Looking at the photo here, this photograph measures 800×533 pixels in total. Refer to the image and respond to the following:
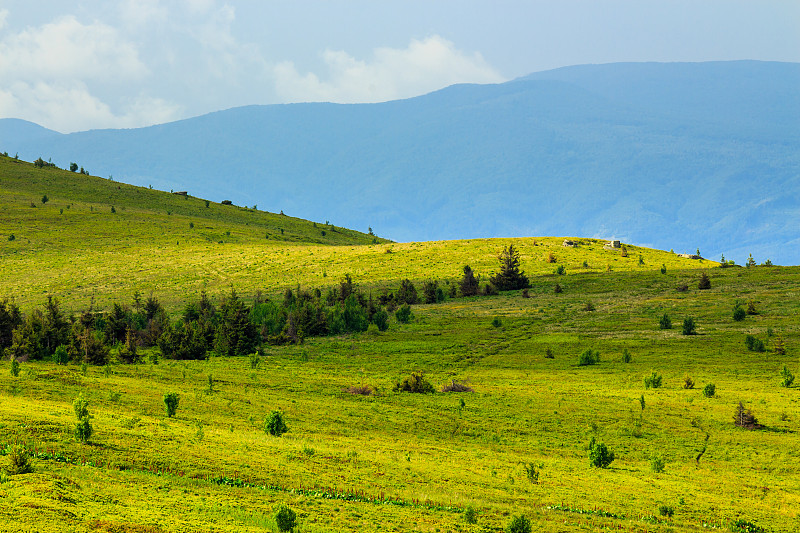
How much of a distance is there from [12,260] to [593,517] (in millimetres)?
92153

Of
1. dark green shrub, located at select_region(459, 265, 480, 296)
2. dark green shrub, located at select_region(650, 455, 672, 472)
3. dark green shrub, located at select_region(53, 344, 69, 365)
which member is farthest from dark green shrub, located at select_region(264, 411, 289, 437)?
dark green shrub, located at select_region(459, 265, 480, 296)

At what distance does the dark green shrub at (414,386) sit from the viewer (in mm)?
38688

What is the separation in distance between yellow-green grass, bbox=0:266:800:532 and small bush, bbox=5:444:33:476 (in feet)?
1.20

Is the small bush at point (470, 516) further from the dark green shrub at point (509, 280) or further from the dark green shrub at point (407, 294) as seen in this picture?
the dark green shrub at point (509, 280)

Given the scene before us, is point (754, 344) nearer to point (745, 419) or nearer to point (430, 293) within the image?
point (745, 419)

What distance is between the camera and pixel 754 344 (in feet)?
161

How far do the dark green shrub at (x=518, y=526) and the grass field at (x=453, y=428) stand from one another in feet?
3.08

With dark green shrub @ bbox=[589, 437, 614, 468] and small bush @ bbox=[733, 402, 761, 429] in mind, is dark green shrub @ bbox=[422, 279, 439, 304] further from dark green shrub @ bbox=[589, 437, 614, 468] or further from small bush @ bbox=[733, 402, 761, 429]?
dark green shrub @ bbox=[589, 437, 614, 468]

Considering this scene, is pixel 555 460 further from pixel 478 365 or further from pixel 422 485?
pixel 478 365

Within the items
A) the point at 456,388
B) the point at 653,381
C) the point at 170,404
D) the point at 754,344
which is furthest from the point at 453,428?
the point at 754,344

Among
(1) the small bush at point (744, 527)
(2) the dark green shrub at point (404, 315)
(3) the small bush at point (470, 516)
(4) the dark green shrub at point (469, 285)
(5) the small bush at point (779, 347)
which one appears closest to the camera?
(3) the small bush at point (470, 516)

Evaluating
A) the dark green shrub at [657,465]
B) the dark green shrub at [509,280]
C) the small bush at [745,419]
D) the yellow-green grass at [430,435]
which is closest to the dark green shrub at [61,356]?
the yellow-green grass at [430,435]

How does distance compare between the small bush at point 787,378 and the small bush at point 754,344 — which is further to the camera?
the small bush at point 754,344

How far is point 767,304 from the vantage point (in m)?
63.3
